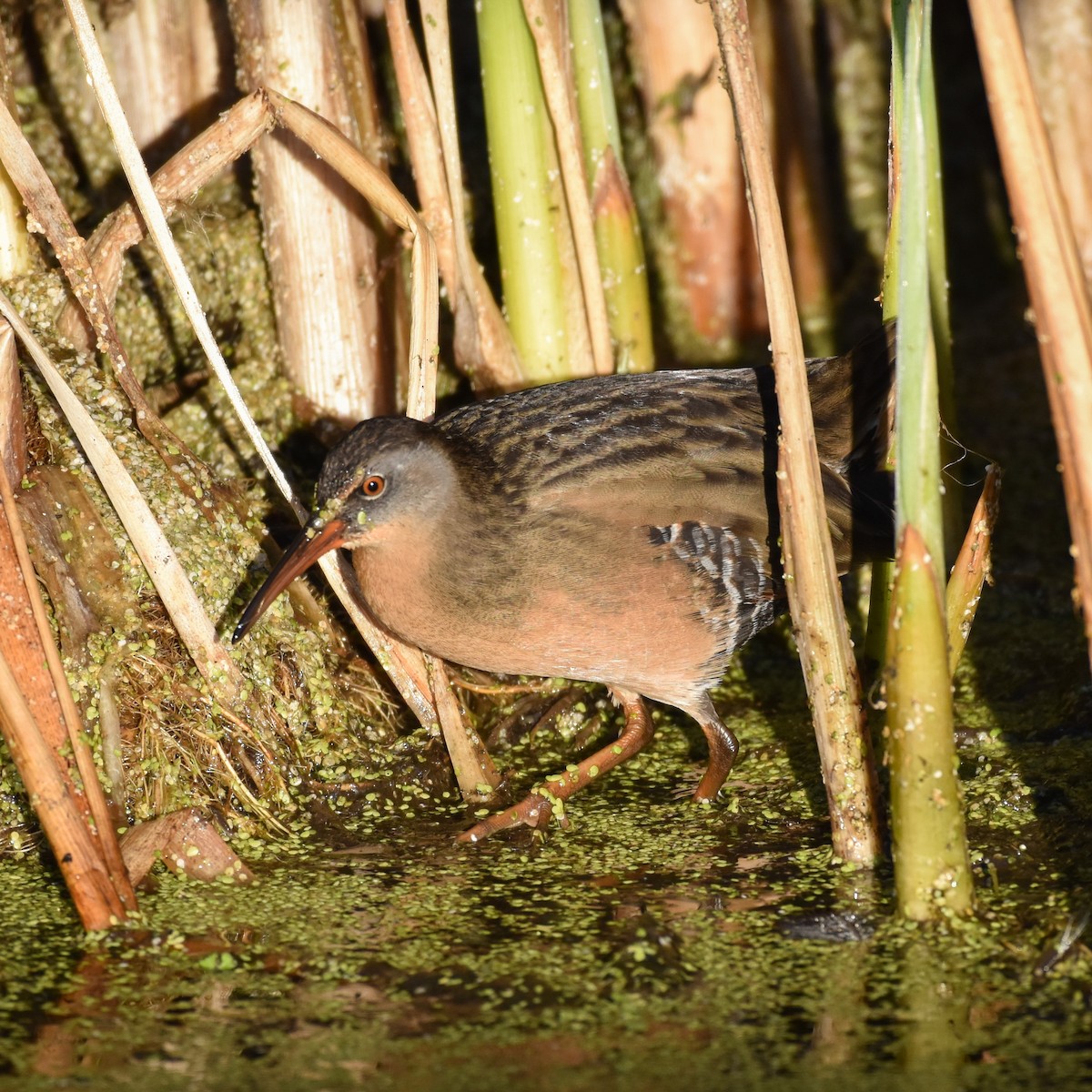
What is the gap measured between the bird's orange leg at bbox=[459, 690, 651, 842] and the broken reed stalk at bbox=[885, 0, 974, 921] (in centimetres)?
86

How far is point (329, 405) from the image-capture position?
13.0 ft

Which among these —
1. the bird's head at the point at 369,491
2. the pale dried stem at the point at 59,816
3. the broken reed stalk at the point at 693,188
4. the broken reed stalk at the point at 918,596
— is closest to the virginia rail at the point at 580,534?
the bird's head at the point at 369,491

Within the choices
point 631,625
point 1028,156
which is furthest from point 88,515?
point 1028,156

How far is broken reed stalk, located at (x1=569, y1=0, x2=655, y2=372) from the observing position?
12.2ft

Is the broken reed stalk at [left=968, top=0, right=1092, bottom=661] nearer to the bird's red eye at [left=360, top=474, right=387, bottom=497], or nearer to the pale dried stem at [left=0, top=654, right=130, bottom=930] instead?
the bird's red eye at [left=360, top=474, right=387, bottom=497]

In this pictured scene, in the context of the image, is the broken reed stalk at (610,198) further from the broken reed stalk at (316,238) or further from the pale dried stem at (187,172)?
the pale dried stem at (187,172)

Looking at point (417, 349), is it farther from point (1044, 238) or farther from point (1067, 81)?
point (1067, 81)

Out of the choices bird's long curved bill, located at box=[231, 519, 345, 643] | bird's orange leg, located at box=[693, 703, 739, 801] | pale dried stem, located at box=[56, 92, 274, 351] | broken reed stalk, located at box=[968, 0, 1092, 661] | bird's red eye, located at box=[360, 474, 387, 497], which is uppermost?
pale dried stem, located at box=[56, 92, 274, 351]

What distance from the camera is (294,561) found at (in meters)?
3.15

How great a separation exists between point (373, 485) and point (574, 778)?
85 cm

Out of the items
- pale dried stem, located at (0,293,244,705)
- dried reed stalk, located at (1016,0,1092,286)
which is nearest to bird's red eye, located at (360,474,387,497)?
pale dried stem, located at (0,293,244,705)

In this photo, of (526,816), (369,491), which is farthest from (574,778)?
(369,491)

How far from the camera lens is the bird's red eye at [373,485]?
3170 millimetres

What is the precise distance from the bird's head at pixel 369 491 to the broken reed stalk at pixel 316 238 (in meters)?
0.76
